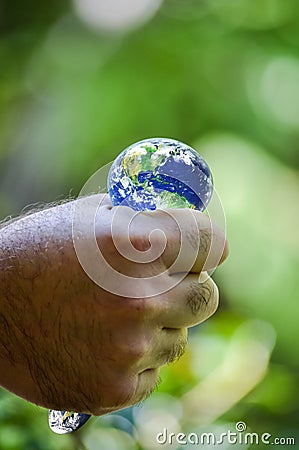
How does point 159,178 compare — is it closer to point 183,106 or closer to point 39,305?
point 39,305

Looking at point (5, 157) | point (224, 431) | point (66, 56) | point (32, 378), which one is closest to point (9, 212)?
point (5, 157)

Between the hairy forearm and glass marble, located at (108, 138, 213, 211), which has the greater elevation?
glass marble, located at (108, 138, 213, 211)

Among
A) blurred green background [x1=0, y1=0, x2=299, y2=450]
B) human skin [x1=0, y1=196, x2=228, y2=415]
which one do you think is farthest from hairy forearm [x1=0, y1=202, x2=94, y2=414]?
blurred green background [x1=0, y1=0, x2=299, y2=450]

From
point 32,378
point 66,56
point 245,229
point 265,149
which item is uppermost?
point 66,56

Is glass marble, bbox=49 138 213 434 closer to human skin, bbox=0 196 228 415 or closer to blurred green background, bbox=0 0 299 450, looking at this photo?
human skin, bbox=0 196 228 415

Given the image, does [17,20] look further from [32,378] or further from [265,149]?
[32,378]

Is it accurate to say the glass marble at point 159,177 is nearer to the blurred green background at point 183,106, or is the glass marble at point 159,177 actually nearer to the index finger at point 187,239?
the index finger at point 187,239
